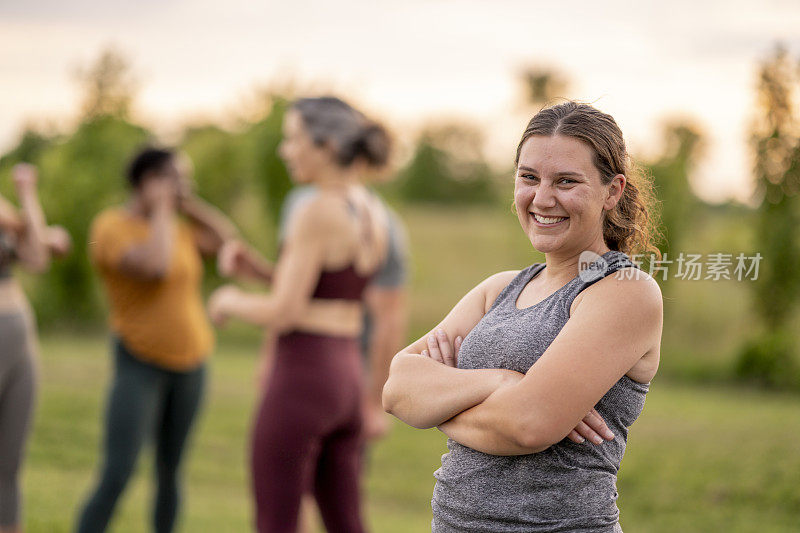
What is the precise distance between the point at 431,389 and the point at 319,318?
1504mm

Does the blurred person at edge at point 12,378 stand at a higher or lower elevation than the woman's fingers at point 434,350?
lower

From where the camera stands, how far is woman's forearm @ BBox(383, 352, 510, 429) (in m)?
1.85

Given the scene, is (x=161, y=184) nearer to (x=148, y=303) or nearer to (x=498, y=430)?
(x=148, y=303)

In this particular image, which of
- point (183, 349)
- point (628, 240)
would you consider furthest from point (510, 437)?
point (183, 349)

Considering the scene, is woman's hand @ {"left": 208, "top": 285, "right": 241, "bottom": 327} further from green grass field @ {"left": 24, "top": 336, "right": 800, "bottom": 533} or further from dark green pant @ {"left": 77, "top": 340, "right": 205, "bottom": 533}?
green grass field @ {"left": 24, "top": 336, "right": 800, "bottom": 533}

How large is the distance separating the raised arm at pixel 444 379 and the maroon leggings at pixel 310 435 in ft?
4.24

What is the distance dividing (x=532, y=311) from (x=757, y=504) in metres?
5.54

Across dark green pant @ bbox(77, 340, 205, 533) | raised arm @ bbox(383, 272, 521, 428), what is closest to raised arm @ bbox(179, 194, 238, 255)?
dark green pant @ bbox(77, 340, 205, 533)

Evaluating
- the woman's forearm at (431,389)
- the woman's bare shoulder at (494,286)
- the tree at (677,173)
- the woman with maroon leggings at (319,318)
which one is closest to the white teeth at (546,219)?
the woman's bare shoulder at (494,286)

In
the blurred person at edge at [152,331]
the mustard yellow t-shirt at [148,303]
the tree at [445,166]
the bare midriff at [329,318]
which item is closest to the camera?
the bare midriff at [329,318]

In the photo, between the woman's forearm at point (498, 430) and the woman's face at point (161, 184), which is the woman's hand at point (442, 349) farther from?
the woman's face at point (161, 184)

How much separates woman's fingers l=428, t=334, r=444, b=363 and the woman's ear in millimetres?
514

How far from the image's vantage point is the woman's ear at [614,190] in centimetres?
183

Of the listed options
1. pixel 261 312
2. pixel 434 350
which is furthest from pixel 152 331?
pixel 434 350
